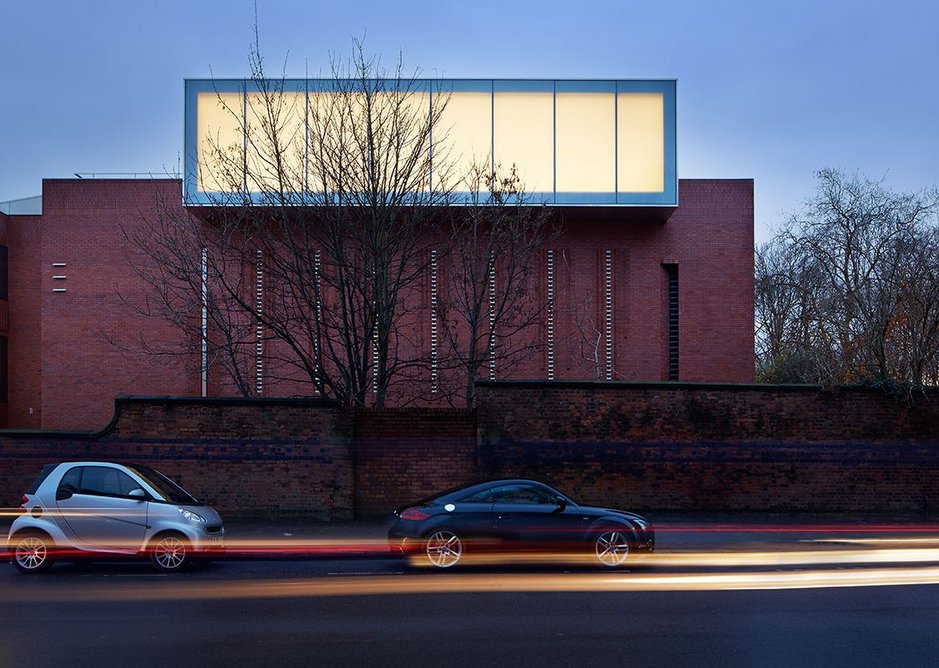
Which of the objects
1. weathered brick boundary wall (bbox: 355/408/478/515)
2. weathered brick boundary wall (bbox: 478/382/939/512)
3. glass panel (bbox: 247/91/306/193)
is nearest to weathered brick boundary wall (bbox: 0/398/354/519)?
weathered brick boundary wall (bbox: 355/408/478/515)

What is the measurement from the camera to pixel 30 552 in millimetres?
12625

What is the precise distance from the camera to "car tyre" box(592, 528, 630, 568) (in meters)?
13.1

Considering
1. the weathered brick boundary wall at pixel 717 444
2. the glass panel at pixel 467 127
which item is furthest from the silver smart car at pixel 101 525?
the glass panel at pixel 467 127

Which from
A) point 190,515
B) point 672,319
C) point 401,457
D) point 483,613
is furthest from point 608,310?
Answer: point 483,613

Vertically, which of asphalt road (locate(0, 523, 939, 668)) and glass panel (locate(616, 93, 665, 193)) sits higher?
glass panel (locate(616, 93, 665, 193))

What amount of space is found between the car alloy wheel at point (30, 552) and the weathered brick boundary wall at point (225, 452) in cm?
576

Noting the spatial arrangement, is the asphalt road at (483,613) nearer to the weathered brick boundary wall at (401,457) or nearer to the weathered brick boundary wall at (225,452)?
the weathered brick boundary wall at (225,452)

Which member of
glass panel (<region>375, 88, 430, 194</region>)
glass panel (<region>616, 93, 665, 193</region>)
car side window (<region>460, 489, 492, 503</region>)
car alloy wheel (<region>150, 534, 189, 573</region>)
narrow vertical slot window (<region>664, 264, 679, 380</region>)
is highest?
glass panel (<region>616, 93, 665, 193</region>)

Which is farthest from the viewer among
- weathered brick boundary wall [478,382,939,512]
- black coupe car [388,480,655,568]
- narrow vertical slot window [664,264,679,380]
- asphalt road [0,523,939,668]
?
narrow vertical slot window [664,264,679,380]

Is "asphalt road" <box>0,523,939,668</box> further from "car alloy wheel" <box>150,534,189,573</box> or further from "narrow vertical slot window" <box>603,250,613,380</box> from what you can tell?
"narrow vertical slot window" <box>603,250,613,380</box>

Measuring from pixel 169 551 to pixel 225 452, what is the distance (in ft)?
19.3

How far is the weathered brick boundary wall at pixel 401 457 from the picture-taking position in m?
19.0

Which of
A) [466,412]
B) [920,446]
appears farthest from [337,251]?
[920,446]

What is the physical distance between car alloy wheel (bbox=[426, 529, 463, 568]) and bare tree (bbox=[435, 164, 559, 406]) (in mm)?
8432
